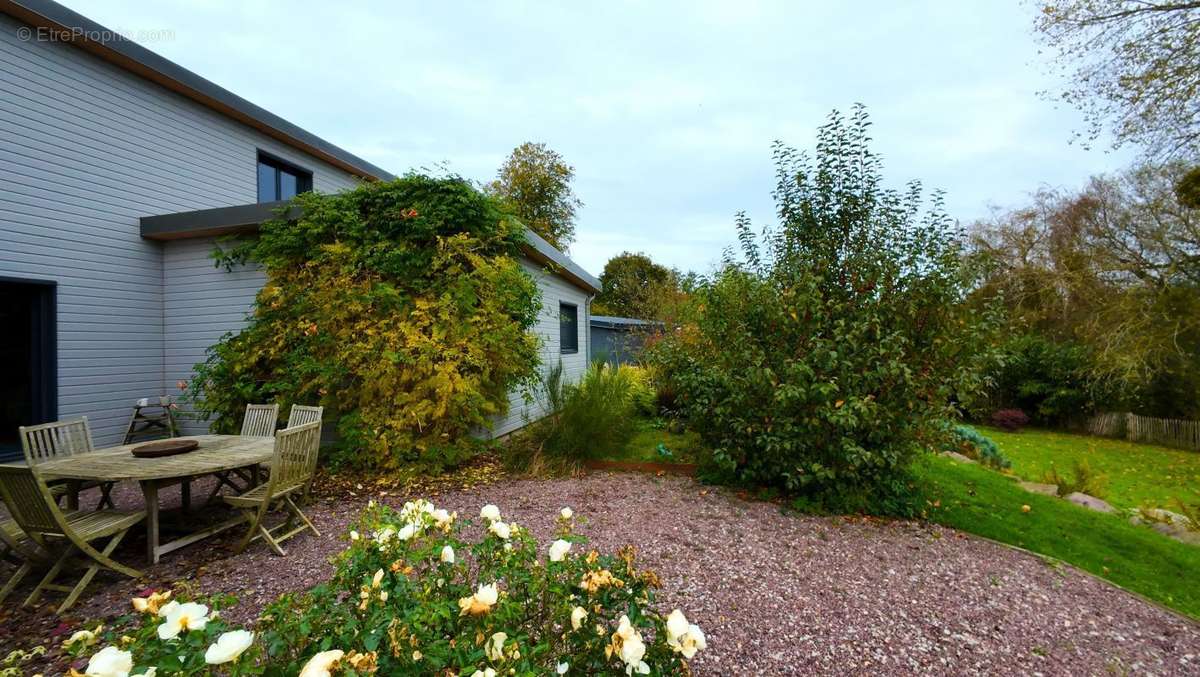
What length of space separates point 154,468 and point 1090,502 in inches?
323

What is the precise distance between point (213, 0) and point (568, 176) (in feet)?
52.4

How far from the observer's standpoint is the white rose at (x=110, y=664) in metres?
0.87

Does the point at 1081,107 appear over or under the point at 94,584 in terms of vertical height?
over

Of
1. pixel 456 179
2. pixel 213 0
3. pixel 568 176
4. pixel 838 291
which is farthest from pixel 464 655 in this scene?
pixel 568 176

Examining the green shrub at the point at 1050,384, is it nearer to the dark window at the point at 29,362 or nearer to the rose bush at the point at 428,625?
the rose bush at the point at 428,625

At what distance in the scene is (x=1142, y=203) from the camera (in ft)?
35.3

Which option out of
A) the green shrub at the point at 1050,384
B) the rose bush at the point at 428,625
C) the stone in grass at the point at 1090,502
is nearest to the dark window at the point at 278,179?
the rose bush at the point at 428,625

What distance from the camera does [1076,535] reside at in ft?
12.6

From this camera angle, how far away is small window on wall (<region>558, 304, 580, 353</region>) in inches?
376

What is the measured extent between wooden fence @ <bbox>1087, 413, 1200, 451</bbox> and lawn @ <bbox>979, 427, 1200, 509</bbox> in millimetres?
319

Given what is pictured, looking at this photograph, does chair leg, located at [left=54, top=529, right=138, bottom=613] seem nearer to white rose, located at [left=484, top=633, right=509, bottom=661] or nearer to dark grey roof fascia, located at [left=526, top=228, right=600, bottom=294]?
white rose, located at [left=484, top=633, right=509, bottom=661]

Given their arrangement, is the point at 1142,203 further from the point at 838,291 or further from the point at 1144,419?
the point at 838,291

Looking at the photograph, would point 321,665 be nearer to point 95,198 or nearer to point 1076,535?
point 1076,535

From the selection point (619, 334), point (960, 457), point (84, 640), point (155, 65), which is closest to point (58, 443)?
point (84, 640)
